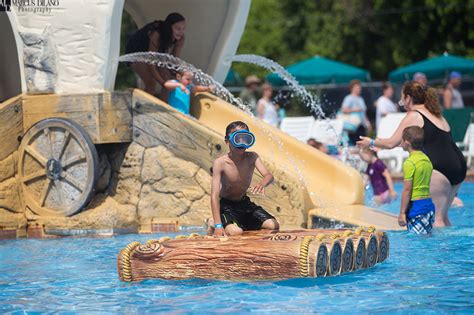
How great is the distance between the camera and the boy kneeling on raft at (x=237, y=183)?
866 cm

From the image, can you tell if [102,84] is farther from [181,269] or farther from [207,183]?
[181,269]

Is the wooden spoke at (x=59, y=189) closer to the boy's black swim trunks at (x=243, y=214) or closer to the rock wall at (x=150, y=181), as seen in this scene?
the rock wall at (x=150, y=181)

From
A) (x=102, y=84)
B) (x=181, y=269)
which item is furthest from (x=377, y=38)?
(x=181, y=269)

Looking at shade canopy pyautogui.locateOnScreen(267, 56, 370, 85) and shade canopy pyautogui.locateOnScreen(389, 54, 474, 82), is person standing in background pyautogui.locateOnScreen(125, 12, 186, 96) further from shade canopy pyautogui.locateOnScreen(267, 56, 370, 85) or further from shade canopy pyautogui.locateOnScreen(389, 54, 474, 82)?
shade canopy pyautogui.locateOnScreen(267, 56, 370, 85)

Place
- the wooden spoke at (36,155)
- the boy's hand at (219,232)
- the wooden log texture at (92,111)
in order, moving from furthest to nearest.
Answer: the wooden spoke at (36,155), the wooden log texture at (92,111), the boy's hand at (219,232)

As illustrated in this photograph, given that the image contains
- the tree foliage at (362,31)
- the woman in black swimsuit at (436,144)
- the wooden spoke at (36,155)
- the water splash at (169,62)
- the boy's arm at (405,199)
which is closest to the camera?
the boy's arm at (405,199)

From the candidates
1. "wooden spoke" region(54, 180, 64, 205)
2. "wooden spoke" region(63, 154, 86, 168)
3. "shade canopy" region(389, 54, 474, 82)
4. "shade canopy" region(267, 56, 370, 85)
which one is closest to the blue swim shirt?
"wooden spoke" region(63, 154, 86, 168)

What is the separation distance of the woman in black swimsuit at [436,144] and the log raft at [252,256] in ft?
6.25

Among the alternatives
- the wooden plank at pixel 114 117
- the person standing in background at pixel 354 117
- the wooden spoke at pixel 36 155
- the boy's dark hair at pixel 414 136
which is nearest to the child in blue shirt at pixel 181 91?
the wooden plank at pixel 114 117

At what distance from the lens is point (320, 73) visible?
24859mm

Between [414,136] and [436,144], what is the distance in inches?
25.2

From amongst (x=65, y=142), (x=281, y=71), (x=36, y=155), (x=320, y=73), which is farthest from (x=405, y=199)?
(x=320, y=73)

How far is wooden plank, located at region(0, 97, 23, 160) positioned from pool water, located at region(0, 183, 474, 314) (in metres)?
2.19

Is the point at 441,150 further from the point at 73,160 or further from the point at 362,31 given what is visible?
the point at 362,31
